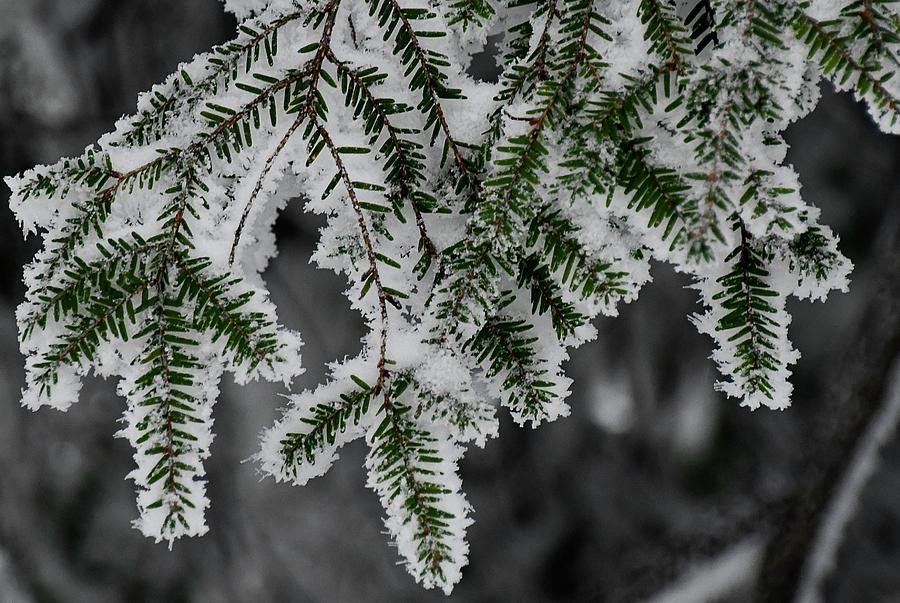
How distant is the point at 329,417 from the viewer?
48cm

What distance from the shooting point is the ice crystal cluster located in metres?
0.43

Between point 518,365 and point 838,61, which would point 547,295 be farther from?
point 838,61

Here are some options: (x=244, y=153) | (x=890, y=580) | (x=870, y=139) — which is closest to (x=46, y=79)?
(x=244, y=153)

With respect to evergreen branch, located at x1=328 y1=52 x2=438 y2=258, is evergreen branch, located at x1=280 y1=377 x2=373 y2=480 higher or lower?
lower

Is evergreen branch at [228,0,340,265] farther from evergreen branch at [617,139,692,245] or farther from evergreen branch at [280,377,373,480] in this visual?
evergreen branch at [617,139,692,245]

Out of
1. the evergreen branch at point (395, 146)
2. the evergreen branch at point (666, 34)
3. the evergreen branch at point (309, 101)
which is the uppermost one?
the evergreen branch at point (309, 101)

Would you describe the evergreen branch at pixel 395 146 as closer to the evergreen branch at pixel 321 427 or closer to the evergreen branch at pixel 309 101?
the evergreen branch at pixel 309 101

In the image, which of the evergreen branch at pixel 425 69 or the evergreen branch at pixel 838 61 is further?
the evergreen branch at pixel 425 69

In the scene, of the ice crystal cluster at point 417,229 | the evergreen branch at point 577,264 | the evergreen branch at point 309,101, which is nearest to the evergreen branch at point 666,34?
the ice crystal cluster at point 417,229

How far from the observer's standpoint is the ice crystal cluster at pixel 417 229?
0.43 m

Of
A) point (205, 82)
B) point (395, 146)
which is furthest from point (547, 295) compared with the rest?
point (205, 82)

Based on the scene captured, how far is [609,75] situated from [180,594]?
207 centimetres

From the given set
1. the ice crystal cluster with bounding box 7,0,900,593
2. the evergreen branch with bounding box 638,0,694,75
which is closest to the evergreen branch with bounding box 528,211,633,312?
the ice crystal cluster with bounding box 7,0,900,593

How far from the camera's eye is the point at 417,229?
501mm
